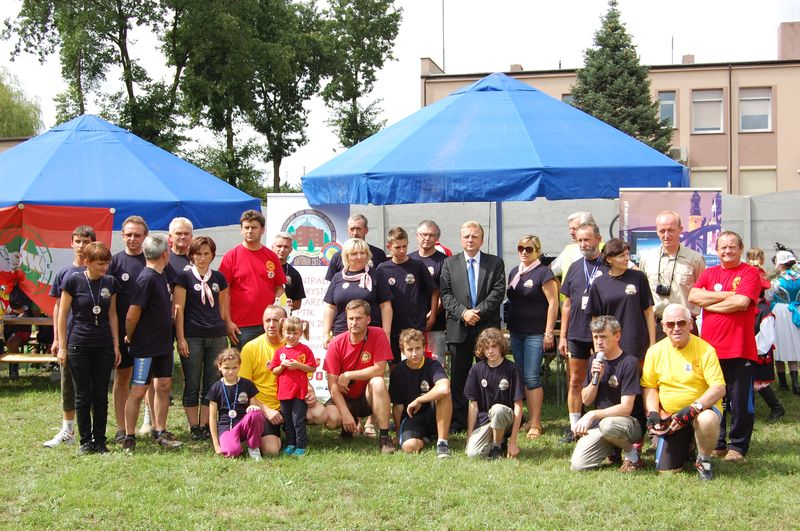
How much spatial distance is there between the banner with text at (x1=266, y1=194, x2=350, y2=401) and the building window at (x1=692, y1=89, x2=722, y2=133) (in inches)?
1032

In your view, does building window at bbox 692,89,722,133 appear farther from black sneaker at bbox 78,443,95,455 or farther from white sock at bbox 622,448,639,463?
black sneaker at bbox 78,443,95,455

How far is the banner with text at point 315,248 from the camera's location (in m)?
8.08

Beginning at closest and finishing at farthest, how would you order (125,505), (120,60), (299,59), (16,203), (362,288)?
(125,505)
(362,288)
(16,203)
(120,60)
(299,59)

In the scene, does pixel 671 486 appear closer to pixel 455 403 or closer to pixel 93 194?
pixel 455 403

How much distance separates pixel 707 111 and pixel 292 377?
28523mm

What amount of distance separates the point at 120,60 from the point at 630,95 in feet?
53.0

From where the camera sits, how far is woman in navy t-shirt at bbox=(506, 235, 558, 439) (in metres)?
6.79

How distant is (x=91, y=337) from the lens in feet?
19.2

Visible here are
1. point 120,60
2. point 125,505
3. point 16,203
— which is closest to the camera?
point 125,505

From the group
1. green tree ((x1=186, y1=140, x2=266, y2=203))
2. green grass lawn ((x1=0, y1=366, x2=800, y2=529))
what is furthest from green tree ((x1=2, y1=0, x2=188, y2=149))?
green grass lawn ((x1=0, y1=366, x2=800, y2=529))

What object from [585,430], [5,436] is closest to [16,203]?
[5,436]

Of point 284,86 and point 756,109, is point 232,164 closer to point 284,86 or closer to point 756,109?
point 284,86

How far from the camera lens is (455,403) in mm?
6984

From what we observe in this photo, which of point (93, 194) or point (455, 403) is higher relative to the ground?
point (93, 194)
